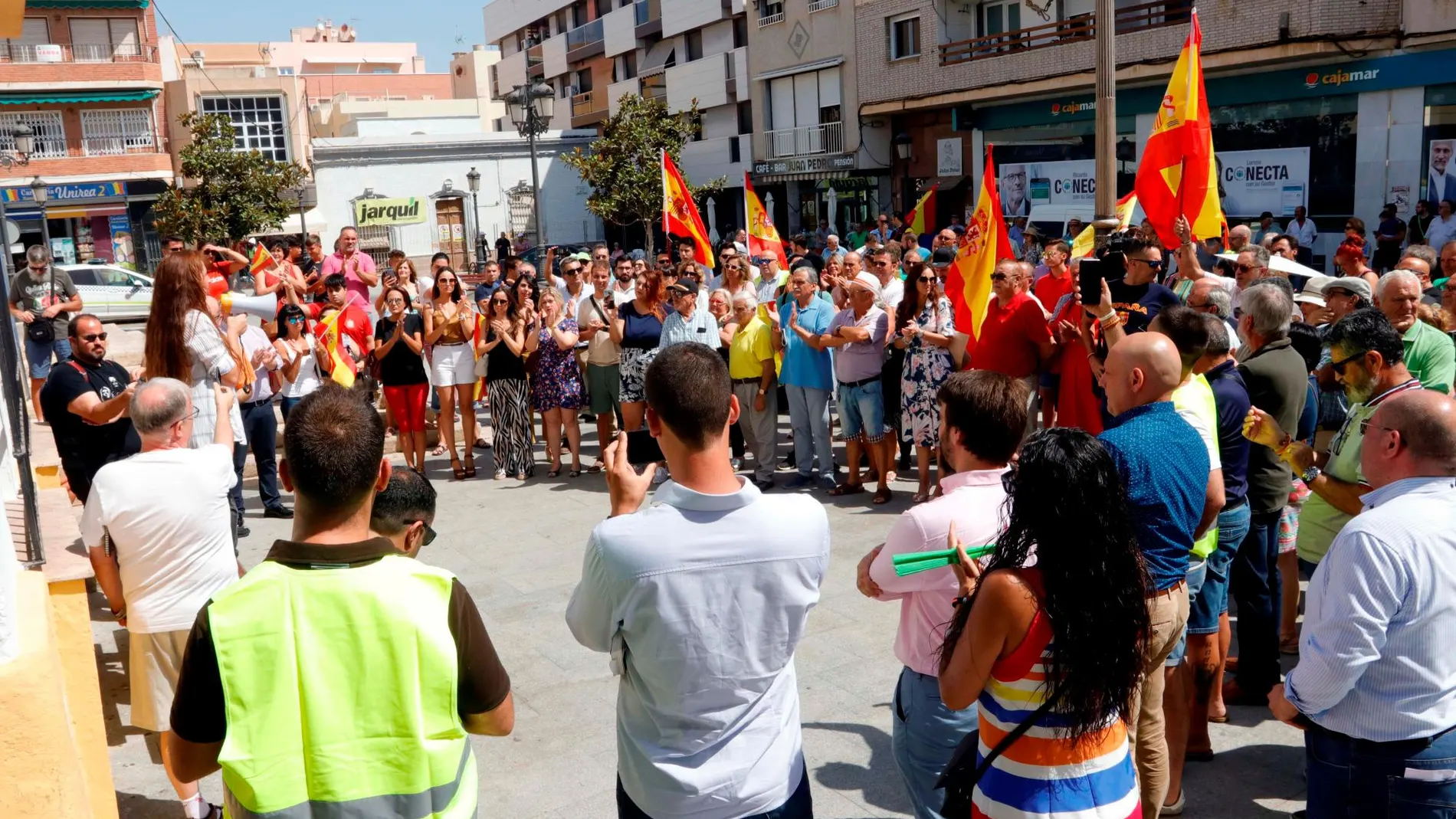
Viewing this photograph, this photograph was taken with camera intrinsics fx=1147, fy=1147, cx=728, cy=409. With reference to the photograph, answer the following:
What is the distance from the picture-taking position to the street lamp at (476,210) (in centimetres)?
3472

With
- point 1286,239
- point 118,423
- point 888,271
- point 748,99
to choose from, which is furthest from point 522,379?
point 748,99

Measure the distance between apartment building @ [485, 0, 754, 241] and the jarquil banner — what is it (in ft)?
19.6

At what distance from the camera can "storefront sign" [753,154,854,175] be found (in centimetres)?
3114

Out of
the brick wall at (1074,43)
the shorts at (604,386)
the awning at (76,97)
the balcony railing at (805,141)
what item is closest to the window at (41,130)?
the awning at (76,97)

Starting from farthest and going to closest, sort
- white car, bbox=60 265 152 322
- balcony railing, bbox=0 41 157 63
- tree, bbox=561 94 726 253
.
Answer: balcony railing, bbox=0 41 157 63 < tree, bbox=561 94 726 253 < white car, bbox=60 265 152 322

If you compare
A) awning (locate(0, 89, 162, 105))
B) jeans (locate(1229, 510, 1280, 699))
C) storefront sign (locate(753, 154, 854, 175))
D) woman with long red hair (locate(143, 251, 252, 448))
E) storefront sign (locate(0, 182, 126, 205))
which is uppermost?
awning (locate(0, 89, 162, 105))

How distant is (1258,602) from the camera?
504cm

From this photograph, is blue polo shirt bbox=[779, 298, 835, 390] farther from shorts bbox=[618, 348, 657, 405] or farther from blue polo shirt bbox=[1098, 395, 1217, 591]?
blue polo shirt bbox=[1098, 395, 1217, 591]

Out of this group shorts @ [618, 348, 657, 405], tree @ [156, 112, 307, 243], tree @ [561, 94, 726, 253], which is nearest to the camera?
shorts @ [618, 348, 657, 405]

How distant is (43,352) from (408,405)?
17.4ft

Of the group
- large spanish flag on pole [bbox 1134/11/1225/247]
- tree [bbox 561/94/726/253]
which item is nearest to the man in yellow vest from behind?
large spanish flag on pole [bbox 1134/11/1225/247]

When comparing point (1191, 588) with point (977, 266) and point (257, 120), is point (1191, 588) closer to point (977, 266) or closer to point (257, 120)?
point (977, 266)

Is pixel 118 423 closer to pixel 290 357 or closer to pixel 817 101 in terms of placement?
pixel 290 357

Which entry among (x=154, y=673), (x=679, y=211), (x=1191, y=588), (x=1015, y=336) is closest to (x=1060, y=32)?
(x=679, y=211)
